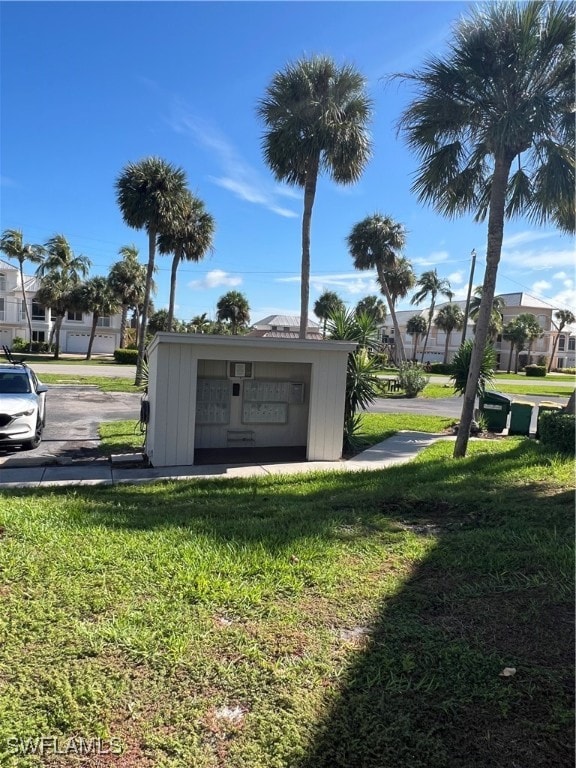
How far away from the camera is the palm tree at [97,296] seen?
46.9 m

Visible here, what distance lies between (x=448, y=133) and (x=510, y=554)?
8695mm

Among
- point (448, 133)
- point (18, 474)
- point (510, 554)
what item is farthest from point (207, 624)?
point (448, 133)

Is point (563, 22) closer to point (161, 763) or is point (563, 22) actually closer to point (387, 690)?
point (387, 690)

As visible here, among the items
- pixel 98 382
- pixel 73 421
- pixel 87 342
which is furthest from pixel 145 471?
pixel 87 342

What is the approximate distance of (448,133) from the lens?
10297mm

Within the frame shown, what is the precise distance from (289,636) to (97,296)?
47830mm

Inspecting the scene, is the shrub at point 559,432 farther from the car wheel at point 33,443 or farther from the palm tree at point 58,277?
the palm tree at point 58,277

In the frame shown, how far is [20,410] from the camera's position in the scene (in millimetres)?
9766

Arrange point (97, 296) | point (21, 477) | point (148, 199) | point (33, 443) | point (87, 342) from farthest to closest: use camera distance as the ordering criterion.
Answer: point (87, 342)
point (97, 296)
point (148, 199)
point (33, 443)
point (21, 477)

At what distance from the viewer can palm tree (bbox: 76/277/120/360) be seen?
154ft

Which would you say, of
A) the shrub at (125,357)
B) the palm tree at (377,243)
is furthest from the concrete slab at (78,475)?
the shrub at (125,357)

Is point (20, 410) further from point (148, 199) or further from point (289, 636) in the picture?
point (148, 199)

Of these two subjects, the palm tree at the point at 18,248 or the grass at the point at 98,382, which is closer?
the grass at the point at 98,382

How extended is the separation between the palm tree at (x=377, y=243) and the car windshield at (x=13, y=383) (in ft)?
97.2
